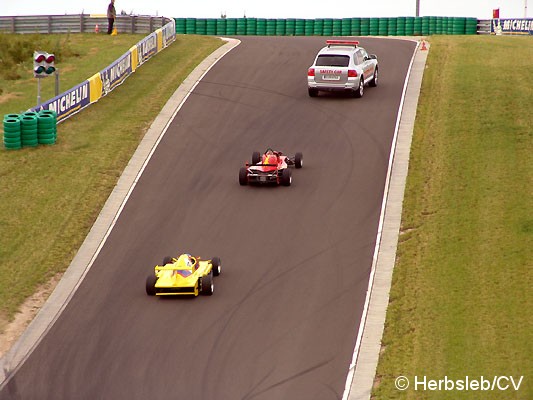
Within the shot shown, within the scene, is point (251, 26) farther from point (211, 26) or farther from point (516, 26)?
point (516, 26)

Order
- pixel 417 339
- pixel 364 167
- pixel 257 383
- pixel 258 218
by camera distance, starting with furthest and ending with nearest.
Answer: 1. pixel 364 167
2. pixel 258 218
3. pixel 417 339
4. pixel 257 383

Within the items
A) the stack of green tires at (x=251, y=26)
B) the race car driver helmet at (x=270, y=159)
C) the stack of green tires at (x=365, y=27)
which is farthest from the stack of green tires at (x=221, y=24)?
the race car driver helmet at (x=270, y=159)

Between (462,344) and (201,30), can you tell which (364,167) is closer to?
(462,344)

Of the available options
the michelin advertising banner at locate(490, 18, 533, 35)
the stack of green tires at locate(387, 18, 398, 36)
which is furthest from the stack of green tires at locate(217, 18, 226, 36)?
the michelin advertising banner at locate(490, 18, 533, 35)

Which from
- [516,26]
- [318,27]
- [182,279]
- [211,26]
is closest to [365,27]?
[318,27]

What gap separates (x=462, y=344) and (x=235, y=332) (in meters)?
5.00

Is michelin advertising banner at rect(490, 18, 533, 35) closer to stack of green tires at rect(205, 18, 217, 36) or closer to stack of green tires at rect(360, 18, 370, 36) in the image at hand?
stack of green tires at rect(360, 18, 370, 36)

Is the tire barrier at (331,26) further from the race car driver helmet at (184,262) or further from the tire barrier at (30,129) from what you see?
the race car driver helmet at (184,262)

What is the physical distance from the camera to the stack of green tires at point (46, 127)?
110 feet

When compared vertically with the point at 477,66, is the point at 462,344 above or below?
below

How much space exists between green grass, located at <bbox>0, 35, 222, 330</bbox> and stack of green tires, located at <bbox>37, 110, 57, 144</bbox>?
12.6 inches

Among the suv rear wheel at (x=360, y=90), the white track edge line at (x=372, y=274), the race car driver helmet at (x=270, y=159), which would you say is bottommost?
the white track edge line at (x=372, y=274)

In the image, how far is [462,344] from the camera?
20.8m

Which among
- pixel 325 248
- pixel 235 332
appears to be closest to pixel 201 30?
pixel 325 248
